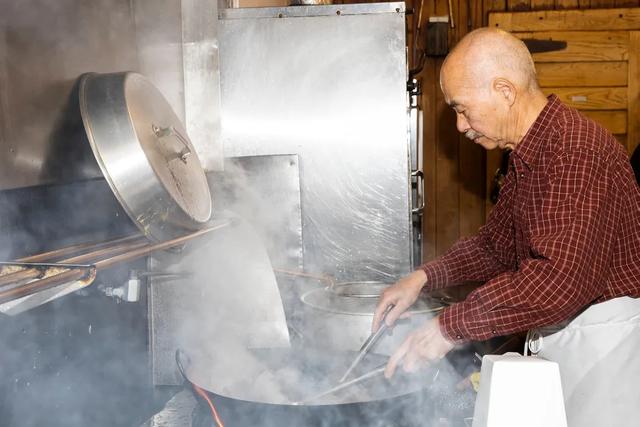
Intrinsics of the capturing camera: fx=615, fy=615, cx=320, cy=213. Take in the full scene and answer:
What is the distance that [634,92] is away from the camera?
509 centimetres

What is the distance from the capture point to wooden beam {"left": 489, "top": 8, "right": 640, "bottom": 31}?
5.00 m

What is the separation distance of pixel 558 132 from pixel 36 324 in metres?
1.45

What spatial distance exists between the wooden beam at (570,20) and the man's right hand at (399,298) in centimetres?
356

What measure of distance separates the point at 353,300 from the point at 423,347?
0.47m

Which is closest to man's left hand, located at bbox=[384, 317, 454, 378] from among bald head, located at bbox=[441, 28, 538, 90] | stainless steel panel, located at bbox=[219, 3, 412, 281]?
bald head, located at bbox=[441, 28, 538, 90]

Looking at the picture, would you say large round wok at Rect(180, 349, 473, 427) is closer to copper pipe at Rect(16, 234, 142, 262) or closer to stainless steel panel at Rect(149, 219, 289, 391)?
stainless steel panel at Rect(149, 219, 289, 391)

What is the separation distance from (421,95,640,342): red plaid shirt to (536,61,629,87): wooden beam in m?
3.57

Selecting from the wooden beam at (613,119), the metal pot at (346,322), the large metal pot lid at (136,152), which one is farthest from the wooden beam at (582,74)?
the large metal pot lid at (136,152)

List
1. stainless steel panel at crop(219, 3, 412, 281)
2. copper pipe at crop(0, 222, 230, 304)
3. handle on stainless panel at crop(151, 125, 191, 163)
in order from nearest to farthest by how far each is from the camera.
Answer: copper pipe at crop(0, 222, 230, 304) → handle on stainless panel at crop(151, 125, 191, 163) → stainless steel panel at crop(219, 3, 412, 281)

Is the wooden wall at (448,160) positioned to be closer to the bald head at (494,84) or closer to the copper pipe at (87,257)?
the bald head at (494,84)

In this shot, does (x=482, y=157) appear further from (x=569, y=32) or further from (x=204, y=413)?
(x=204, y=413)

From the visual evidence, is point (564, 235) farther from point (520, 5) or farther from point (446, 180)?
point (520, 5)

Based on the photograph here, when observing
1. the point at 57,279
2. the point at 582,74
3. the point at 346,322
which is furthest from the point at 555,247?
the point at 582,74

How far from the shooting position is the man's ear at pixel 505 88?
179cm
